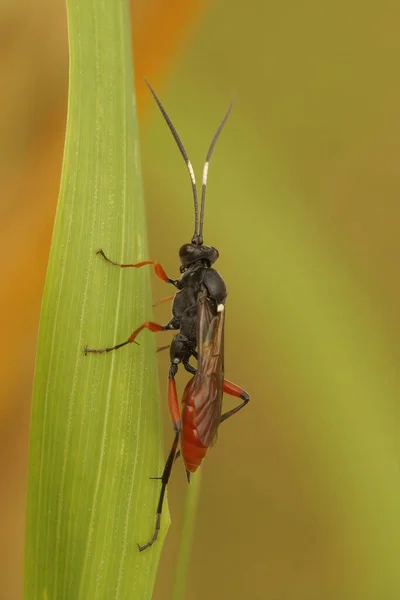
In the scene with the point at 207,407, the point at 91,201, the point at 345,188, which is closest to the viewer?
the point at 91,201

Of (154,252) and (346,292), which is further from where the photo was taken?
(346,292)

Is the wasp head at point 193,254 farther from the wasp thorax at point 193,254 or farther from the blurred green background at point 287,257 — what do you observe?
the blurred green background at point 287,257

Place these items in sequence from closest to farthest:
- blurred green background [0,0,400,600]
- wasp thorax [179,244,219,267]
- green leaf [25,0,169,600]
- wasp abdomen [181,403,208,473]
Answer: green leaf [25,0,169,600], wasp abdomen [181,403,208,473], wasp thorax [179,244,219,267], blurred green background [0,0,400,600]

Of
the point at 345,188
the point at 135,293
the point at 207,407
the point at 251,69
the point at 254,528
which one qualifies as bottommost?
the point at 254,528

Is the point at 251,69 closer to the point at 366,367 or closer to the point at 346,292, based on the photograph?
the point at 346,292

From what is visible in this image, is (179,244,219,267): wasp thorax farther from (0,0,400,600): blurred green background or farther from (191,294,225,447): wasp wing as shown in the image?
(0,0,400,600): blurred green background

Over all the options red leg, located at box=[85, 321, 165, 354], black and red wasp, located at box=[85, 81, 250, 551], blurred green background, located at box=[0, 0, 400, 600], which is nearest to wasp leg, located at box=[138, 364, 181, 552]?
black and red wasp, located at box=[85, 81, 250, 551]

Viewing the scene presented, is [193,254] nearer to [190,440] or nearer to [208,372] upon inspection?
[208,372]

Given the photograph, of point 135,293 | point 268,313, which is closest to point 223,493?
point 268,313
